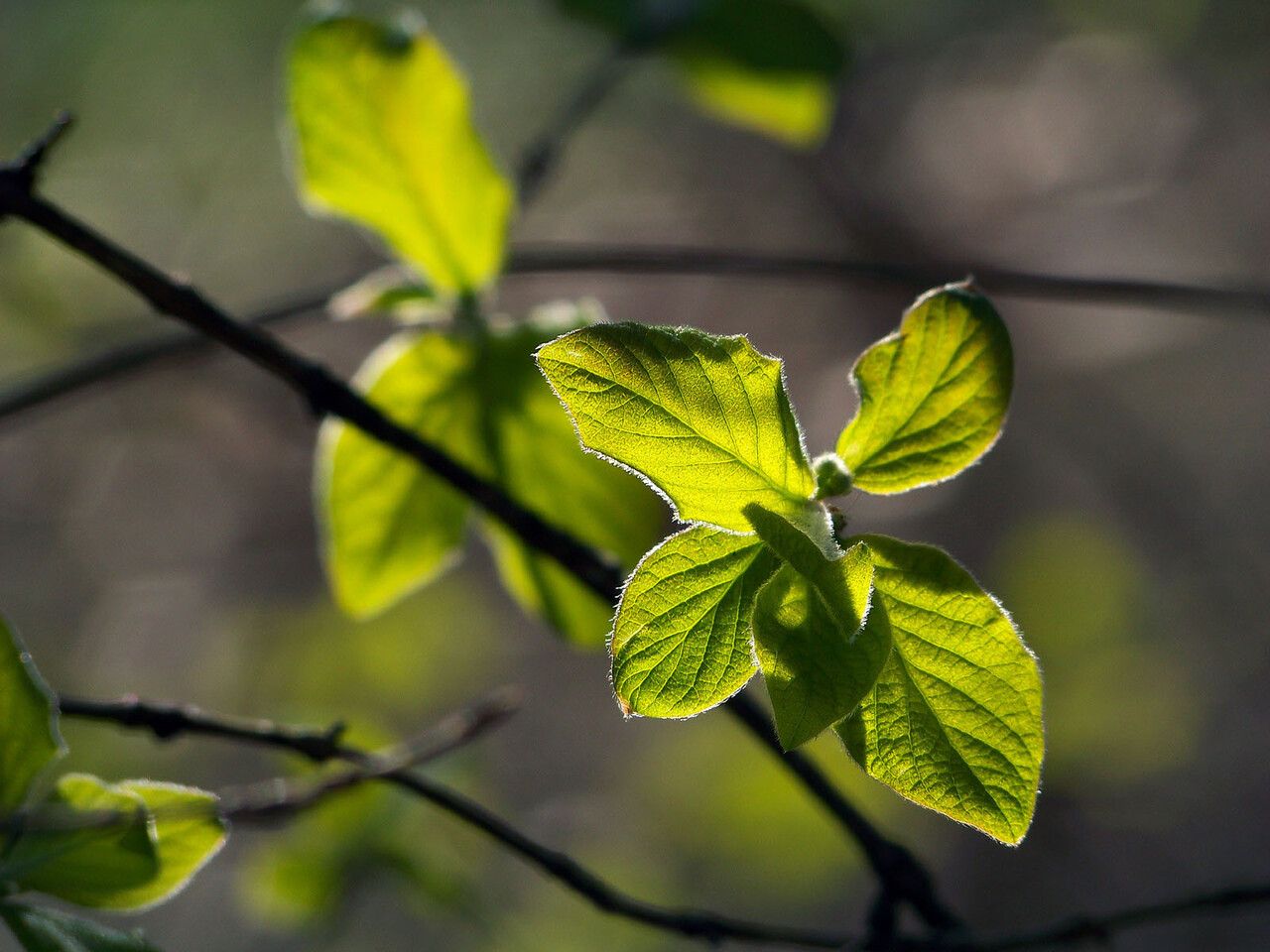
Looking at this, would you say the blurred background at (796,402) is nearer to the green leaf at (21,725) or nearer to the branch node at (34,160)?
the green leaf at (21,725)

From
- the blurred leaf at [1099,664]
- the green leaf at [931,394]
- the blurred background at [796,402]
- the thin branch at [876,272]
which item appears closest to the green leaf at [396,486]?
the thin branch at [876,272]

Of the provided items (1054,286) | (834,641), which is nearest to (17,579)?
(1054,286)

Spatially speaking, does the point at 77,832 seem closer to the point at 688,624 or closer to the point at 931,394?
the point at 688,624

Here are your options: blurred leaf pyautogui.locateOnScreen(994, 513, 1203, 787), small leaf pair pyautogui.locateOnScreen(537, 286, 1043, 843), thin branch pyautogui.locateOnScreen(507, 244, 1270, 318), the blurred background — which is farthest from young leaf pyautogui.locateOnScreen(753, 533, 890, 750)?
blurred leaf pyautogui.locateOnScreen(994, 513, 1203, 787)

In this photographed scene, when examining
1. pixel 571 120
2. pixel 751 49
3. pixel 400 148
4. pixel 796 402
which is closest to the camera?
pixel 400 148

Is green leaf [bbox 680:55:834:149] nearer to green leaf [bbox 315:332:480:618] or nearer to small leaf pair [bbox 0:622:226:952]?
green leaf [bbox 315:332:480:618]

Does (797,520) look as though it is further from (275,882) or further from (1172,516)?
(1172,516)

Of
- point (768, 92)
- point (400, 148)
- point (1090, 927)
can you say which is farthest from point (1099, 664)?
point (400, 148)
